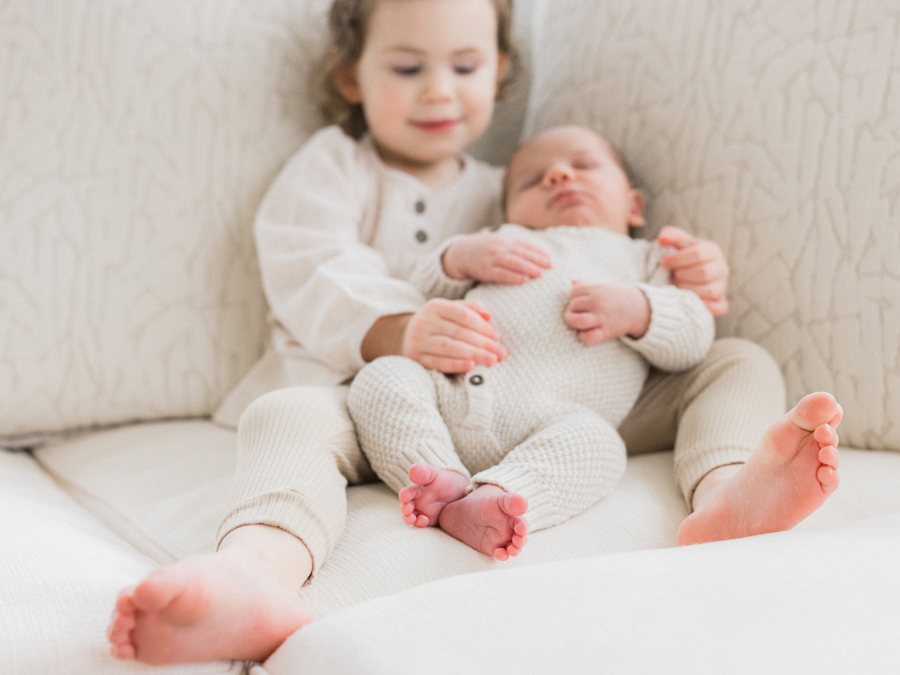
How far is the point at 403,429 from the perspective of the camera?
76 cm

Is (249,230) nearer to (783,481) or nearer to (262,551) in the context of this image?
(262,551)

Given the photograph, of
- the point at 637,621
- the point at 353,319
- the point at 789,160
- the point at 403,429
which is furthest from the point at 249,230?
the point at 637,621

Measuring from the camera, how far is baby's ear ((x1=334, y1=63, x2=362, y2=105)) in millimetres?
1222

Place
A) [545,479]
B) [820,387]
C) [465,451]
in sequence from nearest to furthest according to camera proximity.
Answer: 1. [545,479]
2. [465,451]
3. [820,387]

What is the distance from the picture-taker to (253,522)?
63 cm

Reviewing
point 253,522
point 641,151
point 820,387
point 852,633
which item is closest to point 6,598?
point 253,522

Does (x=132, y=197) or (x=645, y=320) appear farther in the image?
(x=132, y=197)

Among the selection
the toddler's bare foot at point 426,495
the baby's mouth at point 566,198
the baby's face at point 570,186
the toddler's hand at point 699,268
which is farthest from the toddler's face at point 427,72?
the toddler's bare foot at point 426,495

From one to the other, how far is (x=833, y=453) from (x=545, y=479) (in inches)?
9.6

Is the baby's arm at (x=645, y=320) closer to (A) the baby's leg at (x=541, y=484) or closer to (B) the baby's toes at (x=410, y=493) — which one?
(A) the baby's leg at (x=541, y=484)

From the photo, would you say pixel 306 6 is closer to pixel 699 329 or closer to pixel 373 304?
pixel 373 304

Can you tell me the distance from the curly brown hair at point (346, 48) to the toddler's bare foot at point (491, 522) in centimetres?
80

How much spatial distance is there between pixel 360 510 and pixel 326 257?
0.44 m

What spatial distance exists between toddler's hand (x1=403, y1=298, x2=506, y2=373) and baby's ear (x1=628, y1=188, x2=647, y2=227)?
0.36 m
